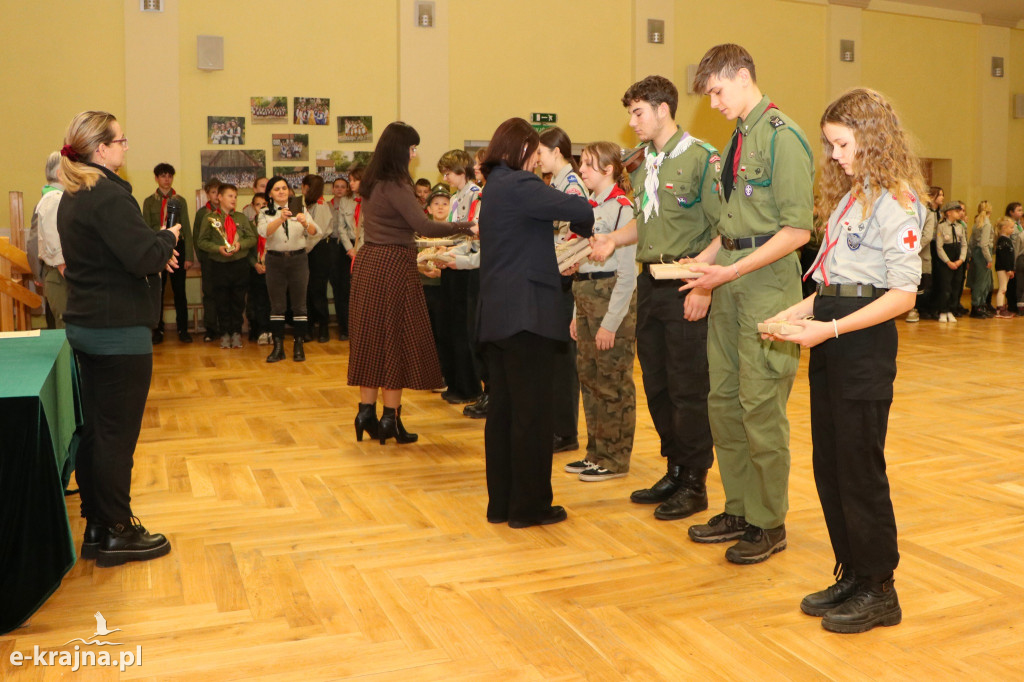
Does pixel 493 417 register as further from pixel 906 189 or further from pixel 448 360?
pixel 448 360

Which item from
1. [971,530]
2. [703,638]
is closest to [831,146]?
[703,638]

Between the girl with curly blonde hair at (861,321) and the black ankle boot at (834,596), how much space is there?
0.03 m

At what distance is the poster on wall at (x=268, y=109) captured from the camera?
33.1ft

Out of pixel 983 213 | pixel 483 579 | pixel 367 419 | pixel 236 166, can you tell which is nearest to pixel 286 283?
pixel 236 166

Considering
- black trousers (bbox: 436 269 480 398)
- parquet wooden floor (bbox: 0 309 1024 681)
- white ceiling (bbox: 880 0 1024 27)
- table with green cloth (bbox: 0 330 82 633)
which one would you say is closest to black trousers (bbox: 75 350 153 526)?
parquet wooden floor (bbox: 0 309 1024 681)

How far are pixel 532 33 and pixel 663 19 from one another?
180cm

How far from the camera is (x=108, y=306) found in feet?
10.1

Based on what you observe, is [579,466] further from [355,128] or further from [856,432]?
[355,128]

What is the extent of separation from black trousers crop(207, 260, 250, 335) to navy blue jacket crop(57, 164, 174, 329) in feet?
19.0

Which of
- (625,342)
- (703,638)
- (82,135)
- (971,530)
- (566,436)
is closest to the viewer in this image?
(703,638)

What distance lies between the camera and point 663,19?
11.8 meters

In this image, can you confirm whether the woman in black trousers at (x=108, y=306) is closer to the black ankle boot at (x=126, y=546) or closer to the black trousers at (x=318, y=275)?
the black ankle boot at (x=126, y=546)

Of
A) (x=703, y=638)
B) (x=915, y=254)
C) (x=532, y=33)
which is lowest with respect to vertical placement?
(x=703, y=638)

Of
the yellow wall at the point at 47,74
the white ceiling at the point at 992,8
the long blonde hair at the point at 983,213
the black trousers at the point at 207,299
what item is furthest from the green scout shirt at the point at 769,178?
the white ceiling at the point at 992,8
